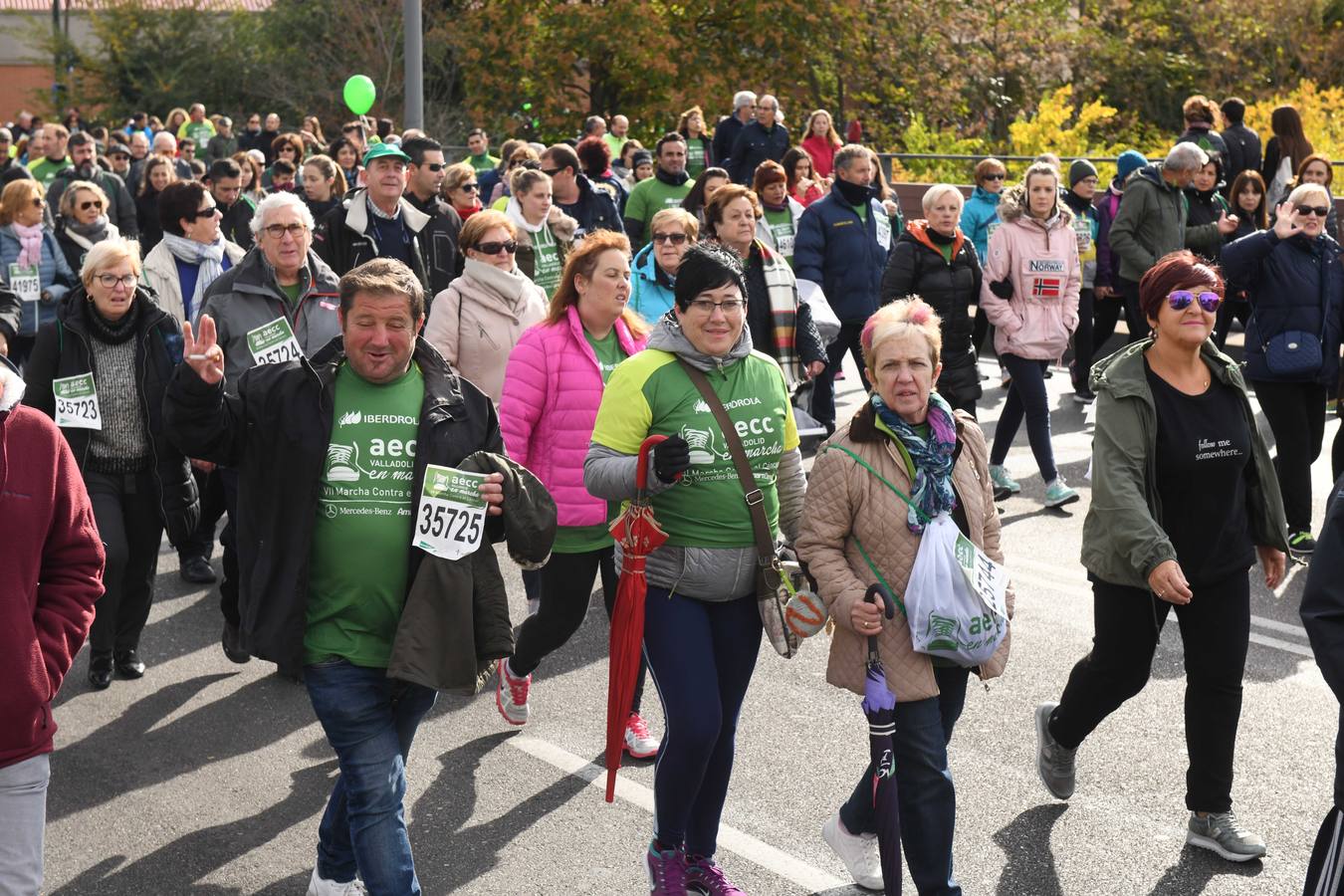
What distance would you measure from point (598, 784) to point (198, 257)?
367 cm

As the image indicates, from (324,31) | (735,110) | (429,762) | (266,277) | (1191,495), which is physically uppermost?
(324,31)

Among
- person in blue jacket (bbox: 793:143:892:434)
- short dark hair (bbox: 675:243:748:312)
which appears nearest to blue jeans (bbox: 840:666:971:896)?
short dark hair (bbox: 675:243:748:312)

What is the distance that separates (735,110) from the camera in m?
19.0

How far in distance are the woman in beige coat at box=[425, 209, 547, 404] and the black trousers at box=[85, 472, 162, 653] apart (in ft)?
4.77

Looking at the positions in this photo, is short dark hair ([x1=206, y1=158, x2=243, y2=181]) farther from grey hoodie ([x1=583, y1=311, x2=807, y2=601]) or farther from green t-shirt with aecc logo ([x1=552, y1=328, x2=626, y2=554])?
grey hoodie ([x1=583, y1=311, x2=807, y2=601])

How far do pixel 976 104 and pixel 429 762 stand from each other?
2497 centimetres

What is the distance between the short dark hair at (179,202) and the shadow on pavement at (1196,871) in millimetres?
5430

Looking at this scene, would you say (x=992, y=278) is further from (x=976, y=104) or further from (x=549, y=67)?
(x=549, y=67)

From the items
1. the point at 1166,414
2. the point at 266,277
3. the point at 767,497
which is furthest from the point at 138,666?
the point at 1166,414

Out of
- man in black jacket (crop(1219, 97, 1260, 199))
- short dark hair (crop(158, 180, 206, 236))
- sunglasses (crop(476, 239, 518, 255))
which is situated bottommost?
sunglasses (crop(476, 239, 518, 255))

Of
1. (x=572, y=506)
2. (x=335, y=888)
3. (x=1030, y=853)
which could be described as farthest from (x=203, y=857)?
(x=1030, y=853)

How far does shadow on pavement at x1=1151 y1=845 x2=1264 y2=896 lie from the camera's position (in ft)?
17.1

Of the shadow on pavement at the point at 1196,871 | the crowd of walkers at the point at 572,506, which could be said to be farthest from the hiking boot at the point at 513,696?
the shadow on pavement at the point at 1196,871

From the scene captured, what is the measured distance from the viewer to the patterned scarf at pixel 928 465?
15.5 feet
